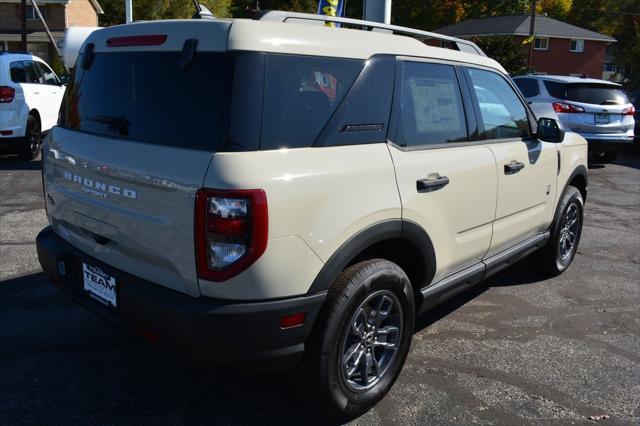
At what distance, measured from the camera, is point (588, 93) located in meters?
11.5

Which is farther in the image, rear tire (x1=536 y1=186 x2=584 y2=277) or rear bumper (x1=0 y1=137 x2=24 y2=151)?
rear bumper (x1=0 y1=137 x2=24 y2=151)

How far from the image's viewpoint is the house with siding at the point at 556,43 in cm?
4034

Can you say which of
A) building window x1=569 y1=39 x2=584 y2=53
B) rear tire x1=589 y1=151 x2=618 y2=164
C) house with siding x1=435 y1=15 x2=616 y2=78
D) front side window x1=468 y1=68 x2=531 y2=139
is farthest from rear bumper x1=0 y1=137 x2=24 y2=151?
building window x1=569 y1=39 x2=584 y2=53

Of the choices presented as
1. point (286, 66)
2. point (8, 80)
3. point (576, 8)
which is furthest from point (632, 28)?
point (286, 66)

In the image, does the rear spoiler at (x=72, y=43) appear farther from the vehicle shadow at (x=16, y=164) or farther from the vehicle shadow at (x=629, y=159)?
the vehicle shadow at (x=629, y=159)

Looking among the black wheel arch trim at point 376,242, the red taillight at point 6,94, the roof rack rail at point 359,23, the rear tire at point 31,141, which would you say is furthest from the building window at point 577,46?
the black wheel arch trim at point 376,242

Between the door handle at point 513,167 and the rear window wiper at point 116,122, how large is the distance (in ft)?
7.99

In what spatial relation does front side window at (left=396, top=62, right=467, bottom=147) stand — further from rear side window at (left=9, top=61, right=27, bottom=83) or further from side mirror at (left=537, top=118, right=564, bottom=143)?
rear side window at (left=9, top=61, right=27, bottom=83)

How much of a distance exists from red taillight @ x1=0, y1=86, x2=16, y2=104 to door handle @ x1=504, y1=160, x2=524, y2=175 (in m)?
8.94

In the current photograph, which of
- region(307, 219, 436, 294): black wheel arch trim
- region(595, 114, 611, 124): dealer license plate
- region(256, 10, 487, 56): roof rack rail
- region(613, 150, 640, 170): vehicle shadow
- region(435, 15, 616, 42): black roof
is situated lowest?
region(613, 150, 640, 170): vehicle shadow

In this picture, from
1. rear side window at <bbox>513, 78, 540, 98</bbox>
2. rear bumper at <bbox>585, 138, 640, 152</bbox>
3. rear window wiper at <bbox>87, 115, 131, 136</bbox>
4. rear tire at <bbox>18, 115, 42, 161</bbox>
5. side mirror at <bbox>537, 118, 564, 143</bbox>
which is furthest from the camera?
rear side window at <bbox>513, 78, 540, 98</bbox>

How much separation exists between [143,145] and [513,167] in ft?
8.21

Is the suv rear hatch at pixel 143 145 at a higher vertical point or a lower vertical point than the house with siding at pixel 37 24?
lower

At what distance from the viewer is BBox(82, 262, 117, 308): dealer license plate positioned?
A: 2791 mm
